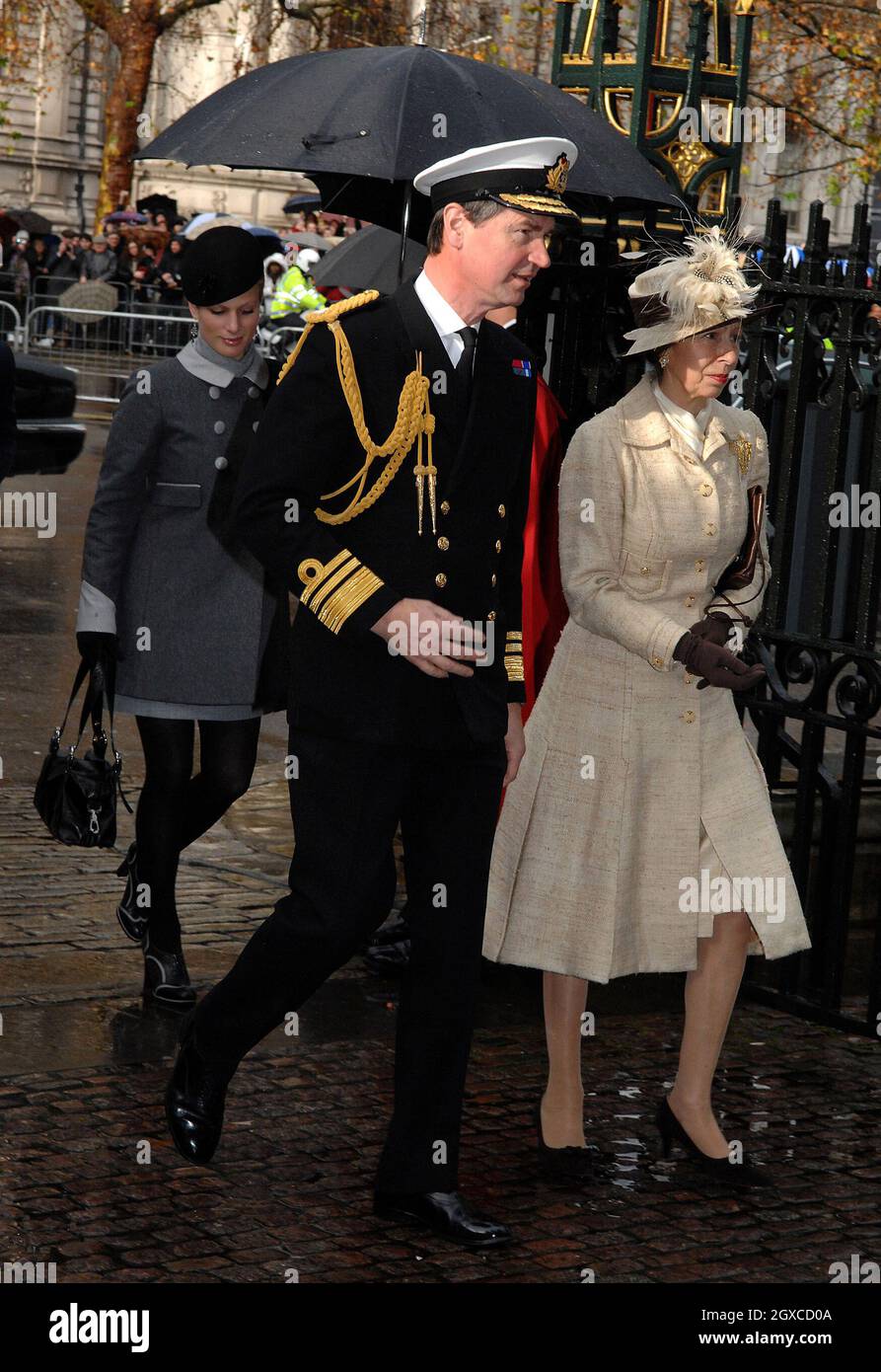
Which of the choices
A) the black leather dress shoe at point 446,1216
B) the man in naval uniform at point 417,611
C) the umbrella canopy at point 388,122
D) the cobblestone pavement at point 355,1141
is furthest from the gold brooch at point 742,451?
the black leather dress shoe at point 446,1216

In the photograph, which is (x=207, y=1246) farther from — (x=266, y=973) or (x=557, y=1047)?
(x=557, y=1047)

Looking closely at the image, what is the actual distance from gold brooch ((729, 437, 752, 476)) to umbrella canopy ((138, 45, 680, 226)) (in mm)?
1070

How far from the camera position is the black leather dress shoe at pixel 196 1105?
14.7 ft

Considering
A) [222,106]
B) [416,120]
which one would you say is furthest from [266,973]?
[222,106]

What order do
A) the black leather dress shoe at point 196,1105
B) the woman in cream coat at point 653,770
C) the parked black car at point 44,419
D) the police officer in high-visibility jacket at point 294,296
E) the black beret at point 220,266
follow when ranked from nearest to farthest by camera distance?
the black leather dress shoe at point 196,1105
the woman in cream coat at point 653,770
the black beret at point 220,266
the parked black car at point 44,419
the police officer in high-visibility jacket at point 294,296

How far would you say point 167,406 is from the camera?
5680 millimetres

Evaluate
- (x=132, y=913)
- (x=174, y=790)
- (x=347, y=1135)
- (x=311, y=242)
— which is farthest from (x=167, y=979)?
(x=311, y=242)

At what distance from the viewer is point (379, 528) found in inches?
166

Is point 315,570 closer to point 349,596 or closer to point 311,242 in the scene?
point 349,596

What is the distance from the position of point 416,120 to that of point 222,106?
0.72m

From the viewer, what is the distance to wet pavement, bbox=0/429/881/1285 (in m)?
4.21

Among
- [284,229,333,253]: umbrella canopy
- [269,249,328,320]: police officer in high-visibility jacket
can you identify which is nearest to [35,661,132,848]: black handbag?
[269,249,328,320]: police officer in high-visibility jacket

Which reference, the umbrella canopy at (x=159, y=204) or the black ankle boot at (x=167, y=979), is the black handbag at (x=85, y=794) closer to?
the black ankle boot at (x=167, y=979)

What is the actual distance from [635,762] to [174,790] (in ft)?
4.80
